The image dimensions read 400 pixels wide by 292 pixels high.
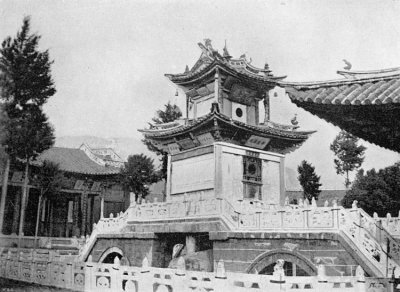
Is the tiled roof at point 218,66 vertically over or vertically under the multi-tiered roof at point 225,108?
over

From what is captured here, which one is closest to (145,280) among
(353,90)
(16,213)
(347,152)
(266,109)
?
(353,90)

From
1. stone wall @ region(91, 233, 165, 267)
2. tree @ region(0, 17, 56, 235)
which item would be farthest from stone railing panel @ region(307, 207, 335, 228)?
tree @ region(0, 17, 56, 235)

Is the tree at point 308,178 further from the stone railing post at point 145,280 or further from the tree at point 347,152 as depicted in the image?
the stone railing post at point 145,280

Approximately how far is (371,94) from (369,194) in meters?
24.3

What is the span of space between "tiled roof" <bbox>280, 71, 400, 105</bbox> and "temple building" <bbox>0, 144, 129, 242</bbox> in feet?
75.9

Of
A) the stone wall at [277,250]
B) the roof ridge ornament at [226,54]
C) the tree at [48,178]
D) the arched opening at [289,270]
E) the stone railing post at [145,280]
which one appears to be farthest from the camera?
the tree at [48,178]

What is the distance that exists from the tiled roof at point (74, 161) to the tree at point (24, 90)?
32.7 ft

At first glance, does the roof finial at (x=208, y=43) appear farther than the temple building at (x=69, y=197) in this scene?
No

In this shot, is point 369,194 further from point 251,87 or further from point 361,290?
point 361,290

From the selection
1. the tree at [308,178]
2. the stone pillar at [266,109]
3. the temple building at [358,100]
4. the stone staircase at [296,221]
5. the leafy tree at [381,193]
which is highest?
the stone pillar at [266,109]

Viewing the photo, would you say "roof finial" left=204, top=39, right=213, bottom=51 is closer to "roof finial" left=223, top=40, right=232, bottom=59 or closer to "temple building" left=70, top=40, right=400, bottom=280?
"temple building" left=70, top=40, right=400, bottom=280

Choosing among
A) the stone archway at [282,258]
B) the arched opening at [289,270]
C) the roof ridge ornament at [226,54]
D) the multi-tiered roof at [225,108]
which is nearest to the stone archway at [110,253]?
the multi-tiered roof at [225,108]

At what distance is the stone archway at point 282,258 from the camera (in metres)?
11.6

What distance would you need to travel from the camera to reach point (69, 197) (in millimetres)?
30484
